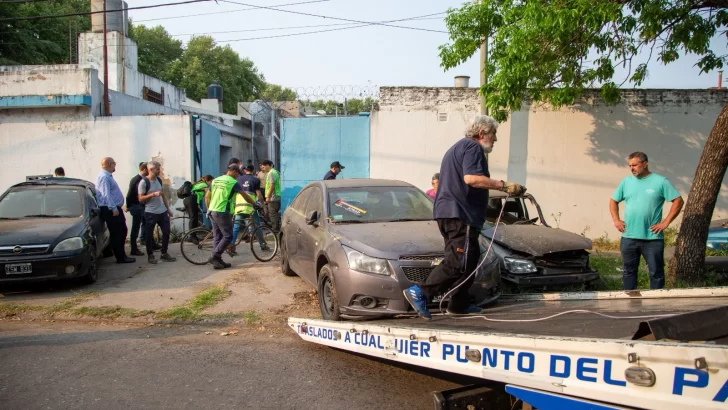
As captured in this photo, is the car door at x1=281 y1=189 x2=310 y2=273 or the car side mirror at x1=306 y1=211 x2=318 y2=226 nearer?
the car side mirror at x1=306 y1=211 x2=318 y2=226

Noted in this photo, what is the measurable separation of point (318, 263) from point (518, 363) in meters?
3.39

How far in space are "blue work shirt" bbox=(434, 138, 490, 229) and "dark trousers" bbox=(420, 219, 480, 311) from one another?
0.08 m

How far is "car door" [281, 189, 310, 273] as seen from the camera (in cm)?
725

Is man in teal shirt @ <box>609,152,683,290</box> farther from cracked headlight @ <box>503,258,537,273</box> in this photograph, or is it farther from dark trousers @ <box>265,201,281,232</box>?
dark trousers @ <box>265,201,281,232</box>

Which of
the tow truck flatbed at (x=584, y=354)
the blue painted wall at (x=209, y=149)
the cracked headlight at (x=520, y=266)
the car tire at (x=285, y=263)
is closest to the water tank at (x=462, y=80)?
the blue painted wall at (x=209, y=149)

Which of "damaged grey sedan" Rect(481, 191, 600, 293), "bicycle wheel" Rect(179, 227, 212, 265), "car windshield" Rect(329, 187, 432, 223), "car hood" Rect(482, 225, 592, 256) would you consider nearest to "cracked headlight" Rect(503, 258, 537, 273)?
"damaged grey sedan" Rect(481, 191, 600, 293)

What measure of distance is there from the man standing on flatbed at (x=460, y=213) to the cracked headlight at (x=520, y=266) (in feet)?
6.72

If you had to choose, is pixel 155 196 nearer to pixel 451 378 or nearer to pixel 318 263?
pixel 318 263

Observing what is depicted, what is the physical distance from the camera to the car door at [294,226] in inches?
285

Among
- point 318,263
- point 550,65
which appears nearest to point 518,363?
point 318,263

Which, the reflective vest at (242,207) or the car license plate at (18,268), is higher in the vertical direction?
the reflective vest at (242,207)

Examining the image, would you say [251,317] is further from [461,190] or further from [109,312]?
[461,190]

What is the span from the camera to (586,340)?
2.68 m

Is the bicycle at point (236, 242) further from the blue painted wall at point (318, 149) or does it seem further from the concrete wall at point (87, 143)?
the concrete wall at point (87, 143)
